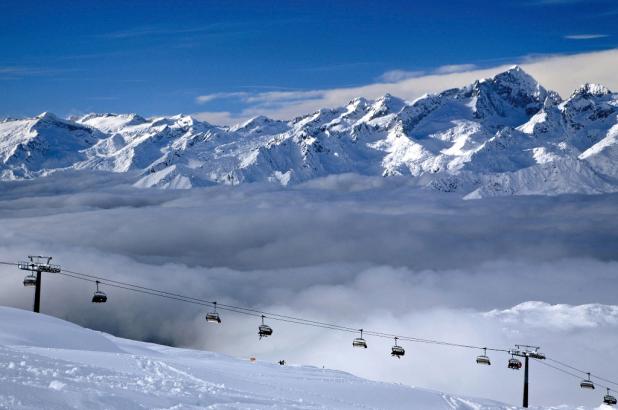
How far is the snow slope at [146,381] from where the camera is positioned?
23328mm

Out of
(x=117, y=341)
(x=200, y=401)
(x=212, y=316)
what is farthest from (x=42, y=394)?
(x=212, y=316)

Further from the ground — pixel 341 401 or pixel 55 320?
pixel 55 320

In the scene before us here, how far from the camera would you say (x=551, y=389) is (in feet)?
656

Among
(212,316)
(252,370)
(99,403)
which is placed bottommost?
(99,403)

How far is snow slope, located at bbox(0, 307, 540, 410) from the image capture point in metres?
23.3

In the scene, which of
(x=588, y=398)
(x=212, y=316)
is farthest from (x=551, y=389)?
(x=212, y=316)

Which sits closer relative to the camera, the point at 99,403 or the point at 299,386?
the point at 99,403

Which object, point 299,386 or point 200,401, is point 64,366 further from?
point 299,386

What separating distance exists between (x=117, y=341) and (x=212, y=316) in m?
10.2

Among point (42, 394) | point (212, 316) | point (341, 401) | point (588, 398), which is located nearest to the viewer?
point (42, 394)

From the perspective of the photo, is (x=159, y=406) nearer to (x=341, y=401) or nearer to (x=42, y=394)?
(x=42, y=394)

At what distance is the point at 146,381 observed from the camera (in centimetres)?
2775

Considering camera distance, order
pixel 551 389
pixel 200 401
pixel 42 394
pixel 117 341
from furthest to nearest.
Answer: pixel 551 389
pixel 117 341
pixel 200 401
pixel 42 394

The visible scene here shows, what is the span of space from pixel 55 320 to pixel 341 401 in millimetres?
18415
